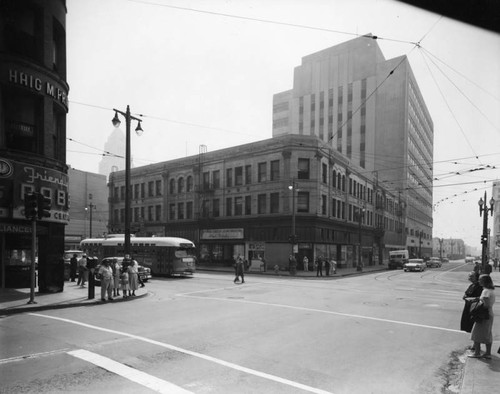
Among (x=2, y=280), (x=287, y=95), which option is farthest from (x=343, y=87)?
(x=2, y=280)

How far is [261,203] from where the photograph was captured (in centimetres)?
4147

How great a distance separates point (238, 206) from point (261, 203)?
124 inches

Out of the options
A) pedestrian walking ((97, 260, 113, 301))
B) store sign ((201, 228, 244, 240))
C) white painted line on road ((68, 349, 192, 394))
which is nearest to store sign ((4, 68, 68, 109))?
pedestrian walking ((97, 260, 113, 301))

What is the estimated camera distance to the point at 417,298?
17703mm

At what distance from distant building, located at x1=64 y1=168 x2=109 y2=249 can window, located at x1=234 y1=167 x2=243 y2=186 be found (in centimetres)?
3618

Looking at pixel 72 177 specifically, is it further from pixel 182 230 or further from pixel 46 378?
pixel 46 378

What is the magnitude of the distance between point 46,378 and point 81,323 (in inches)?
192

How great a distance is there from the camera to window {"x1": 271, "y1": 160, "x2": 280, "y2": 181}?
40156 millimetres

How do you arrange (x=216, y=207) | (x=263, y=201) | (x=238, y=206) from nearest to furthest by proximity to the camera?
(x=263, y=201), (x=238, y=206), (x=216, y=207)

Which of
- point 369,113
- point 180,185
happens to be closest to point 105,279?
point 180,185

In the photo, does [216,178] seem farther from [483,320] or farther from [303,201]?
[483,320]

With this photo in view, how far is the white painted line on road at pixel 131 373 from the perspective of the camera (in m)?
5.99

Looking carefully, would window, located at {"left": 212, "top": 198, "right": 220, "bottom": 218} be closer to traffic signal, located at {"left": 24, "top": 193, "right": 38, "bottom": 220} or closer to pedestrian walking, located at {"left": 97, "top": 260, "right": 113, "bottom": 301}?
pedestrian walking, located at {"left": 97, "top": 260, "right": 113, "bottom": 301}

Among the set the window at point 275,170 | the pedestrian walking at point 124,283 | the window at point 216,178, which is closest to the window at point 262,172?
the window at point 275,170
